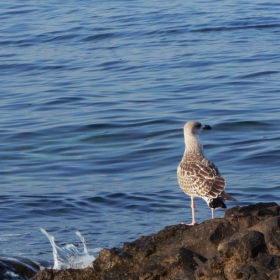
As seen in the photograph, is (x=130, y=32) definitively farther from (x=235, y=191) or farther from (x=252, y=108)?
(x=235, y=191)

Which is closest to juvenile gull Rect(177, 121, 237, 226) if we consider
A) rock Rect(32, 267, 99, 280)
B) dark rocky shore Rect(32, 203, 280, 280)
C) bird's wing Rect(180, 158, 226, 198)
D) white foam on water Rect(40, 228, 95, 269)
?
bird's wing Rect(180, 158, 226, 198)

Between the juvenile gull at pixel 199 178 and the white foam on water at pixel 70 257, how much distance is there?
1.25m

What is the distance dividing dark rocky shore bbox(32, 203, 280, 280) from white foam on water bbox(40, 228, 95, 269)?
1601 millimetres

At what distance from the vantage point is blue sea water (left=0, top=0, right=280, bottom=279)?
10.1m

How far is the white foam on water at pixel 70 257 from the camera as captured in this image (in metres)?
7.76

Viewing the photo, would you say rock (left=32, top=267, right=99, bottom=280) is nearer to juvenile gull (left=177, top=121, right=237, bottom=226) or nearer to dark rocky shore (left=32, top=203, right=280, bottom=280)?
dark rocky shore (left=32, top=203, right=280, bottom=280)

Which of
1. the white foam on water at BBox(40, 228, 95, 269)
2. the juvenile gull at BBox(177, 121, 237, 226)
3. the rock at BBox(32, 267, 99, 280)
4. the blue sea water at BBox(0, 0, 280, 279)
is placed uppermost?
the juvenile gull at BBox(177, 121, 237, 226)

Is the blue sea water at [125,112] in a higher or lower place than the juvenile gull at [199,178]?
lower

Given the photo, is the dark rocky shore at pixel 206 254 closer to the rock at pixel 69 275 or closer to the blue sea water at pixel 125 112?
the rock at pixel 69 275

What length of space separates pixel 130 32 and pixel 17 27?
376cm

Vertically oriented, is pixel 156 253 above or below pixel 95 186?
above

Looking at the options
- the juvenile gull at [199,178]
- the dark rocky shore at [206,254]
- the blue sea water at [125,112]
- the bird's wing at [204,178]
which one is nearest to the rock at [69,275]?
the dark rocky shore at [206,254]

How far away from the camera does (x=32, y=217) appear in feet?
33.0

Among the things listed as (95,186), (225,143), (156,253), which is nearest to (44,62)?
(225,143)
